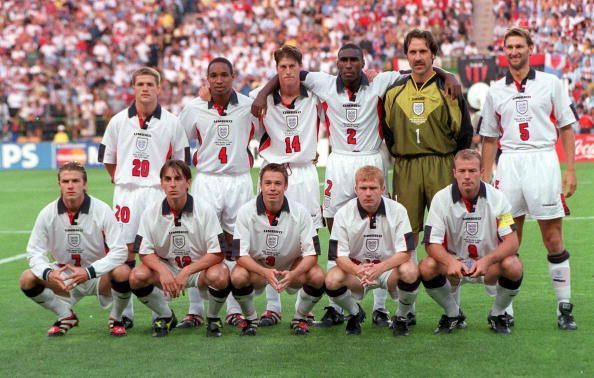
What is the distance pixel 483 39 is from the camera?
84.9ft

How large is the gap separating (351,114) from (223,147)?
995 millimetres

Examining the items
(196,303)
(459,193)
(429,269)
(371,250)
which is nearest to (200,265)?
(196,303)

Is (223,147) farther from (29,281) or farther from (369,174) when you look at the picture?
(29,281)

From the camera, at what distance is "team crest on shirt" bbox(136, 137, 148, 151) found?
750 centimetres

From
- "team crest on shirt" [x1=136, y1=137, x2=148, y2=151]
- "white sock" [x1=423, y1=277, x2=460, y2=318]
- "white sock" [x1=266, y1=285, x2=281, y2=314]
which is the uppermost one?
"team crest on shirt" [x1=136, y1=137, x2=148, y2=151]

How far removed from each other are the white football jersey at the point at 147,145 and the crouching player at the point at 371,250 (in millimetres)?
1455

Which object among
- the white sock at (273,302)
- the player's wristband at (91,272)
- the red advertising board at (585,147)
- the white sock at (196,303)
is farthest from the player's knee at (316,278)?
the red advertising board at (585,147)

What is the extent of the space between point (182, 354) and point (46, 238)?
4.54 ft

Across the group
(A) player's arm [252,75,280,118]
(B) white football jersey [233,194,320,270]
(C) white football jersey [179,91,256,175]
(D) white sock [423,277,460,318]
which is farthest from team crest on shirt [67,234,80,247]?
(D) white sock [423,277,460,318]

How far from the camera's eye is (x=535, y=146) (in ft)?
22.7

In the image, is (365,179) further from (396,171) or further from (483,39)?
(483,39)

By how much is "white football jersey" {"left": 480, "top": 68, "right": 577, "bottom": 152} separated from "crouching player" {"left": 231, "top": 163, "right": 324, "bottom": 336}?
4.87 ft

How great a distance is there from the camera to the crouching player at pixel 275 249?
6773 millimetres

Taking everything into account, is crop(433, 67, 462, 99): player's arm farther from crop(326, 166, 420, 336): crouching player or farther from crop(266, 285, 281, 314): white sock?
crop(266, 285, 281, 314): white sock
